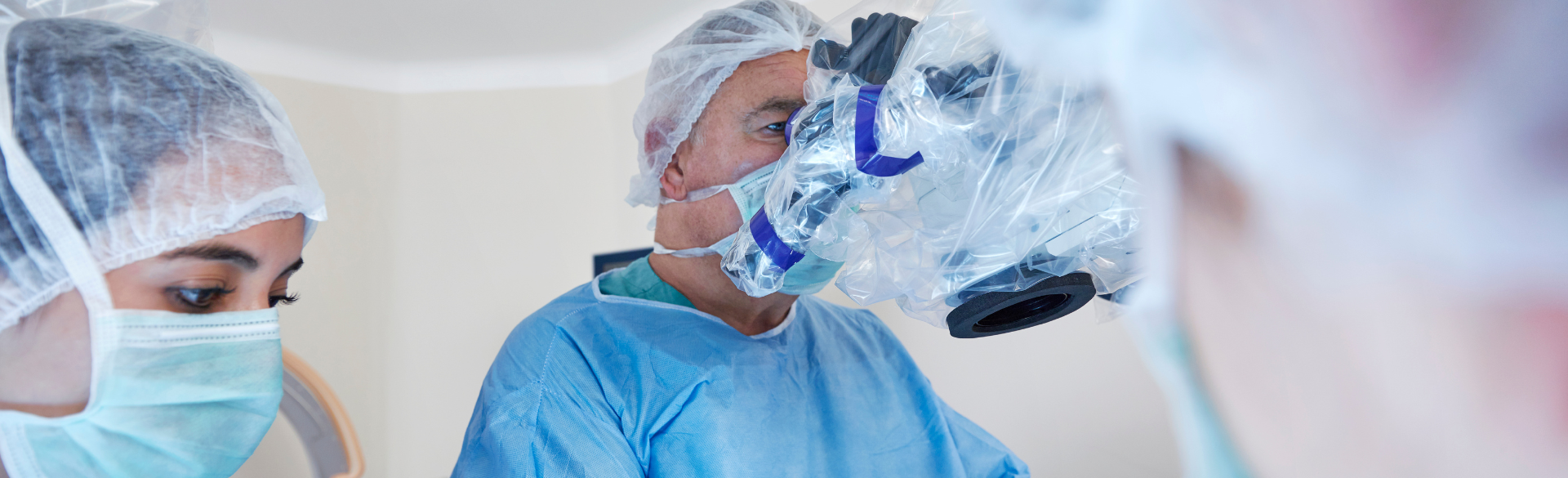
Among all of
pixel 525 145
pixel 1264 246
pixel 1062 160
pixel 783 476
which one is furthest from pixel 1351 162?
pixel 525 145

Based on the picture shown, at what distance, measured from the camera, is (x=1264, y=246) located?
0.29 metres

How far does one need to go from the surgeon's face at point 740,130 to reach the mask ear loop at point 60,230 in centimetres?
67

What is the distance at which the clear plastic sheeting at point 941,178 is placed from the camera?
1.67 ft

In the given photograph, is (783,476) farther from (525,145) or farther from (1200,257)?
(525,145)

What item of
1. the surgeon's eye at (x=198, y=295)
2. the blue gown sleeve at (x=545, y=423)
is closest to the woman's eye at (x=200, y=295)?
the surgeon's eye at (x=198, y=295)

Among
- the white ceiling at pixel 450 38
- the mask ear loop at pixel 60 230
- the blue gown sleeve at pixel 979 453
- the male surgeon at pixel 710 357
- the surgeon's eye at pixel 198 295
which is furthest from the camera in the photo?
the white ceiling at pixel 450 38

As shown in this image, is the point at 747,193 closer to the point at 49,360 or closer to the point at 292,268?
the point at 292,268

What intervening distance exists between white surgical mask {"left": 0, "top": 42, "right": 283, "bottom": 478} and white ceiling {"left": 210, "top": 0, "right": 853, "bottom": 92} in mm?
1514

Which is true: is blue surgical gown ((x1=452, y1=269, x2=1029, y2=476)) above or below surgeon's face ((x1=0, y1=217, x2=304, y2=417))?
below

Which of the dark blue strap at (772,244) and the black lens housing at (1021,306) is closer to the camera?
the black lens housing at (1021,306)

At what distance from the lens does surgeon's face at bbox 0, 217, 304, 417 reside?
65 centimetres

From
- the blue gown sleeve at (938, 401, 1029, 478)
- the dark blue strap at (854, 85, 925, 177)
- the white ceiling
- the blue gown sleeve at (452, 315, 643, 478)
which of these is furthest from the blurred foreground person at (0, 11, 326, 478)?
the white ceiling

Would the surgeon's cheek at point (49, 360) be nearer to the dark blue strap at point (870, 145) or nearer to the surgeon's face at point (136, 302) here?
the surgeon's face at point (136, 302)

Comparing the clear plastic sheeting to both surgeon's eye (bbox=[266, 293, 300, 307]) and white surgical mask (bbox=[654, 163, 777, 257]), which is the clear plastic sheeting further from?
surgeon's eye (bbox=[266, 293, 300, 307])
